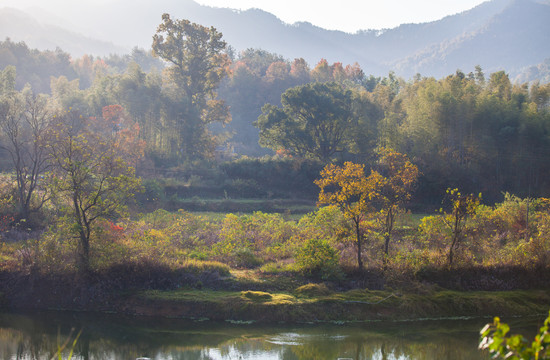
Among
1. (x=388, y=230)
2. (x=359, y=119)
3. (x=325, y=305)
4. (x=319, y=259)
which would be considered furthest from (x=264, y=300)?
(x=359, y=119)

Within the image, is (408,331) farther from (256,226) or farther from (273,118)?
(273,118)

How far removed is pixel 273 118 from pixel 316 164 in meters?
6.36

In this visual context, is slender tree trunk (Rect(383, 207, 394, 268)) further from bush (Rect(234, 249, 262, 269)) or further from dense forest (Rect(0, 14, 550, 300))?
bush (Rect(234, 249, 262, 269))

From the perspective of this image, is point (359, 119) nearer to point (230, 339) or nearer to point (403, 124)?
point (403, 124)

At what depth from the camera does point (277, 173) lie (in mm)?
42812

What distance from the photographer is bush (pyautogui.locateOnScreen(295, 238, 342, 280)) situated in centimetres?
1825

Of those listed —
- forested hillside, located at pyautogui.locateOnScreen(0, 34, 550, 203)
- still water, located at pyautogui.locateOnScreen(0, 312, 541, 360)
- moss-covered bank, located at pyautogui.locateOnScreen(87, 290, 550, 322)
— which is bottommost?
still water, located at pyautogui.locateOnScreen(0, 312, 541, 360)

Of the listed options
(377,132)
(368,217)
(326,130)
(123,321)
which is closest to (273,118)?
(326,130)

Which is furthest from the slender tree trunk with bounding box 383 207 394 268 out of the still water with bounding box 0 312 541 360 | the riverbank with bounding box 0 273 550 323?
the still water with bounding box 0 312 541 360

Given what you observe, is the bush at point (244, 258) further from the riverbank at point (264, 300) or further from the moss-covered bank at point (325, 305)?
the moss-covered bank at point (325, 305)

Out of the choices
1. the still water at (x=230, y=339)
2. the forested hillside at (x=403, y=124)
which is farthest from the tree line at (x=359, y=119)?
the still water at (x=230, y=339)

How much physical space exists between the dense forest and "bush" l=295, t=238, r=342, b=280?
0.18 ft

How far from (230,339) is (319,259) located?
4858 millimetres

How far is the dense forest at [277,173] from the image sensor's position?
18.6 metres
